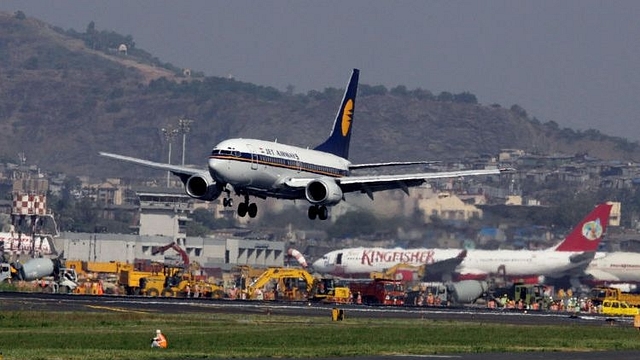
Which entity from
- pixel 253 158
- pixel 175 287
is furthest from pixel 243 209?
pixel 175 287

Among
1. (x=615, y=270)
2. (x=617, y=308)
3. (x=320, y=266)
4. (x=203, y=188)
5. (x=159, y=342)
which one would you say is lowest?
(x=159, y=342)

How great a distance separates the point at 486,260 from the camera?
178m

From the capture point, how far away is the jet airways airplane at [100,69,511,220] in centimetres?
9269

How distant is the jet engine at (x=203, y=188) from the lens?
96000 millimetres

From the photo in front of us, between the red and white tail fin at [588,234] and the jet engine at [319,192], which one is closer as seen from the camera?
the jet engine at [319,192]

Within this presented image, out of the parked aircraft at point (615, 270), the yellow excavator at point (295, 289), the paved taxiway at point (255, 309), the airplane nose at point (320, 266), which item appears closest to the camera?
the paved taxiway at point (255, 309)

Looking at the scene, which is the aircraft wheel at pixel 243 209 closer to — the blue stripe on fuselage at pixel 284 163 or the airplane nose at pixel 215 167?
the blue stripe on fuselage at pixel 284 163

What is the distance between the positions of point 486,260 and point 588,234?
1594 cm

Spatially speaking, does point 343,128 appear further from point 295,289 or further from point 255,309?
point 295,289

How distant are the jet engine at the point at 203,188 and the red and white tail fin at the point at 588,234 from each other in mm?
93919

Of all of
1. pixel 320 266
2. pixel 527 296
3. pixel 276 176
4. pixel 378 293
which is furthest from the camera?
pixel 320 266

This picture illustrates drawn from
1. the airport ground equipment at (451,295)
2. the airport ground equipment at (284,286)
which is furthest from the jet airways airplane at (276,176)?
the airport ground equipment at (451,295)

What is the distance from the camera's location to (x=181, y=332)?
277 feet

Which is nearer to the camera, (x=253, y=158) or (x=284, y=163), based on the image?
(x=253, y=158)
